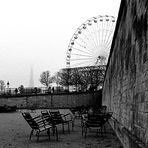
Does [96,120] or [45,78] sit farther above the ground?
[45,78]

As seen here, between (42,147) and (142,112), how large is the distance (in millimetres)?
3484

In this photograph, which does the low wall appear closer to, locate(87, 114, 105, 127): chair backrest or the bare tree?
the bare tree

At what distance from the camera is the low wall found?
1811 inches

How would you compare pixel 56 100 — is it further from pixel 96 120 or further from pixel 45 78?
pixel 96 120

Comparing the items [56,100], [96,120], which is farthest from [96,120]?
[56,100]

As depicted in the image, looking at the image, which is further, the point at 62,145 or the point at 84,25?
the point at 84,25

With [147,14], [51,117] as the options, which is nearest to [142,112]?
[147,14]

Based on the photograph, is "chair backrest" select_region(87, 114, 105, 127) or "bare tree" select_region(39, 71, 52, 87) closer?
"chair backrest" select_region(87, 114, 105, 127)

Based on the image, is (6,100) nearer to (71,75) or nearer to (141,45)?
(71,75)

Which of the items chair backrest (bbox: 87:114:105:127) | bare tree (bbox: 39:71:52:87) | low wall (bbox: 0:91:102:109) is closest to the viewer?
chair backrest (bbox: 87:114:105:127)

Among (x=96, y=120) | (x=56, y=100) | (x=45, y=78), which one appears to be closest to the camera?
(x=96, y=120)

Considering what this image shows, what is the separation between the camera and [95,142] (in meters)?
8.35

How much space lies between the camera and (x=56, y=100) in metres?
47.4

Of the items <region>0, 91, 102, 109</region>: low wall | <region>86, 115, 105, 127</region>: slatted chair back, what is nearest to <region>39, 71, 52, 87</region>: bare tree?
<region>0, 91, 102, 109</region>: low wall
